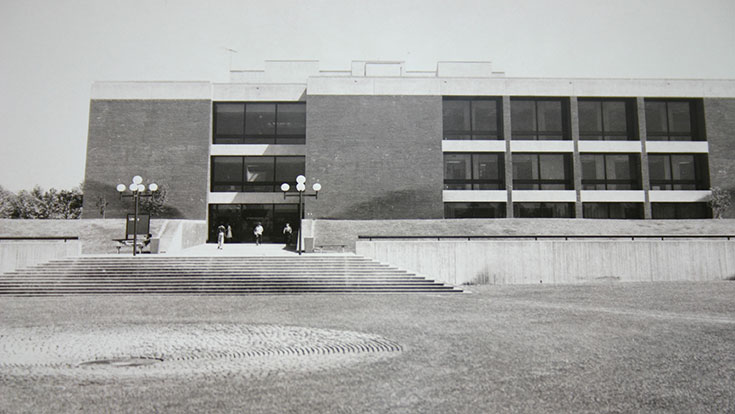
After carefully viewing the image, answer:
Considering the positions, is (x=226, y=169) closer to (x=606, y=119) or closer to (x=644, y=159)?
Result: (x=606, y=119)

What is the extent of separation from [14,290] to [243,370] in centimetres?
1467

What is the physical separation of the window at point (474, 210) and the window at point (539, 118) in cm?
510

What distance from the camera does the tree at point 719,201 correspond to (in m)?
33.3

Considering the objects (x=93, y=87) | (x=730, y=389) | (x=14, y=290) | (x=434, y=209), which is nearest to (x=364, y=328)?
(x=730, y=389)

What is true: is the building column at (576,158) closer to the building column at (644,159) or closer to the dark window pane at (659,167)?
the building column at (644,159)

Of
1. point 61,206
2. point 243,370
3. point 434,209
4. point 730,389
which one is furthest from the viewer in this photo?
point 61,206

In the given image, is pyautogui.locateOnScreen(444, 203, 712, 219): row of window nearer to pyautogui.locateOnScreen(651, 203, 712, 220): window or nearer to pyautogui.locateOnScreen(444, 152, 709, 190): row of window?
pyautogui.locateOnScreen(651, 203, 712, 220): window

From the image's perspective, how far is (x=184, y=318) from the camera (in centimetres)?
1162

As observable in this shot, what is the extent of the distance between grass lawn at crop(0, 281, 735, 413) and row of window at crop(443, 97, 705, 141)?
22440 millimetres

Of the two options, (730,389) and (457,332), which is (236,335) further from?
(730,389)

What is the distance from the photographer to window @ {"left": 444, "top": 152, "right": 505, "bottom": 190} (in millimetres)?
34469

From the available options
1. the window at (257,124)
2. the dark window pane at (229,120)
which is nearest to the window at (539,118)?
the window at (257,124)

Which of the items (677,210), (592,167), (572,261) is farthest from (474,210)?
(677,210)

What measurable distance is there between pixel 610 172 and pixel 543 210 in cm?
554
